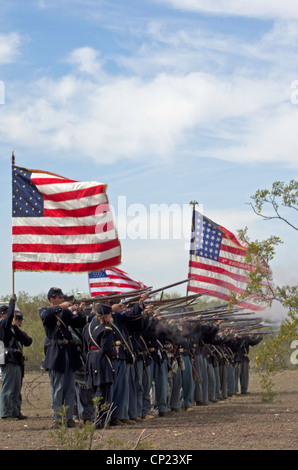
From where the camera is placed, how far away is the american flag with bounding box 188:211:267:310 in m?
18.4

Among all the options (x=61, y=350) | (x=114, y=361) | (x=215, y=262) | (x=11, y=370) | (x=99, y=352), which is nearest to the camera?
(x=61, y=350)

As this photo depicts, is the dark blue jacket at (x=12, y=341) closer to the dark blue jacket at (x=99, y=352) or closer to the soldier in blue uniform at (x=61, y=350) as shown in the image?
the soldier in blue uniform at (x=61, y=350)

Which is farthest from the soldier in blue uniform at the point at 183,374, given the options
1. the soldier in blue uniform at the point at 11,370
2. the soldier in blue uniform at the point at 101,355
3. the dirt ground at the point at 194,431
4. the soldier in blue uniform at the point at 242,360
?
the soldier in blue uniform at the point at 242,360

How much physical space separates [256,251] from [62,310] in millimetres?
3363

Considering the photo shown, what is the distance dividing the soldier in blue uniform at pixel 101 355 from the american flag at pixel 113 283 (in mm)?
8030

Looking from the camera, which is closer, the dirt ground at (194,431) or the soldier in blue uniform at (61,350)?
the dirt ground at (194,431)

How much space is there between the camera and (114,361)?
36.7 ft

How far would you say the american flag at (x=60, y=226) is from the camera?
11.5 meters

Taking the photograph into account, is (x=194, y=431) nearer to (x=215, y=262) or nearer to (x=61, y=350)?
(x=61, y=350)

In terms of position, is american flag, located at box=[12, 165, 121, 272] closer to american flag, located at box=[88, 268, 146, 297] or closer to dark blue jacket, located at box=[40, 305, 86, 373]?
dark blue jacket, located at box=[40, 305, 86, 373]

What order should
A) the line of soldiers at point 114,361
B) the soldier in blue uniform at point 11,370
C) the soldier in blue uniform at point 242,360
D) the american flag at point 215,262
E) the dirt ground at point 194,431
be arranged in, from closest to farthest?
→ the dirt ground at point 194,431
the line of soldiers at point 114,361
the soldier in blue uniform at point 11,370
the american flag at point 215,262
the soldier in blue uniform at point 242,360

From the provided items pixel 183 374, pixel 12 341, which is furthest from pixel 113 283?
pixel 12 341

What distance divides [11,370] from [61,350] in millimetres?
1777

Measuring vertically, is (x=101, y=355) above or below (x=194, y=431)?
above
